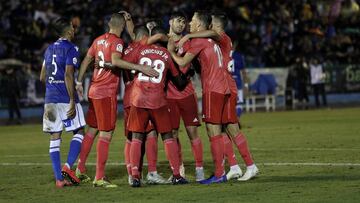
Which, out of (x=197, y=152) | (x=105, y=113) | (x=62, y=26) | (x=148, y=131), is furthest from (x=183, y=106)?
(x=62, y=26)

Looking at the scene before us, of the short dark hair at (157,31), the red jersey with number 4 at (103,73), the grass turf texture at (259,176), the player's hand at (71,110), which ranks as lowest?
the grass turf texture at (259,176)

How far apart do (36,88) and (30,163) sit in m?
19.0

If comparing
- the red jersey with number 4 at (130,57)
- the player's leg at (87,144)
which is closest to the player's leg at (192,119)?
the red jersey with number 4 at (130,57)

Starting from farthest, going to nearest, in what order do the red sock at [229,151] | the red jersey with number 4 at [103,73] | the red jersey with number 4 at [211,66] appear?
1. the red sock at [229,151]
2. the red jersey with number 4 at [103,73]
3. the red jersey with number 4 at [211,66]

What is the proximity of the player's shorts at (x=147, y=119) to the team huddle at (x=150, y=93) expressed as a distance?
0.01 metres

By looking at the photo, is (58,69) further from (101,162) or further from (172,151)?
(172,151)

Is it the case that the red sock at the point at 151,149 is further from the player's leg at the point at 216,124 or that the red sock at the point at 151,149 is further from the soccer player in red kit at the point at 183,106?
the player's leg at the point at 216,124

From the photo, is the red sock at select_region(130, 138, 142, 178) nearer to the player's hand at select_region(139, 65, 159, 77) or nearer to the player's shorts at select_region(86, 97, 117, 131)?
the player's shorts at select_region(86, 97, 117, 131)

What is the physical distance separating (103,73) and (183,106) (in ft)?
4.67

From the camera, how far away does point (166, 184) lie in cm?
1350

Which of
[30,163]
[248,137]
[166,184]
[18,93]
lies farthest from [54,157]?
[18,93]

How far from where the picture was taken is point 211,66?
1349cm

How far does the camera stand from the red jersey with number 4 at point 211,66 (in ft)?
44.1

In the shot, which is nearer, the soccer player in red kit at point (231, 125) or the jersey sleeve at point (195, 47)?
the jersey sleeve at point (195, 47)
